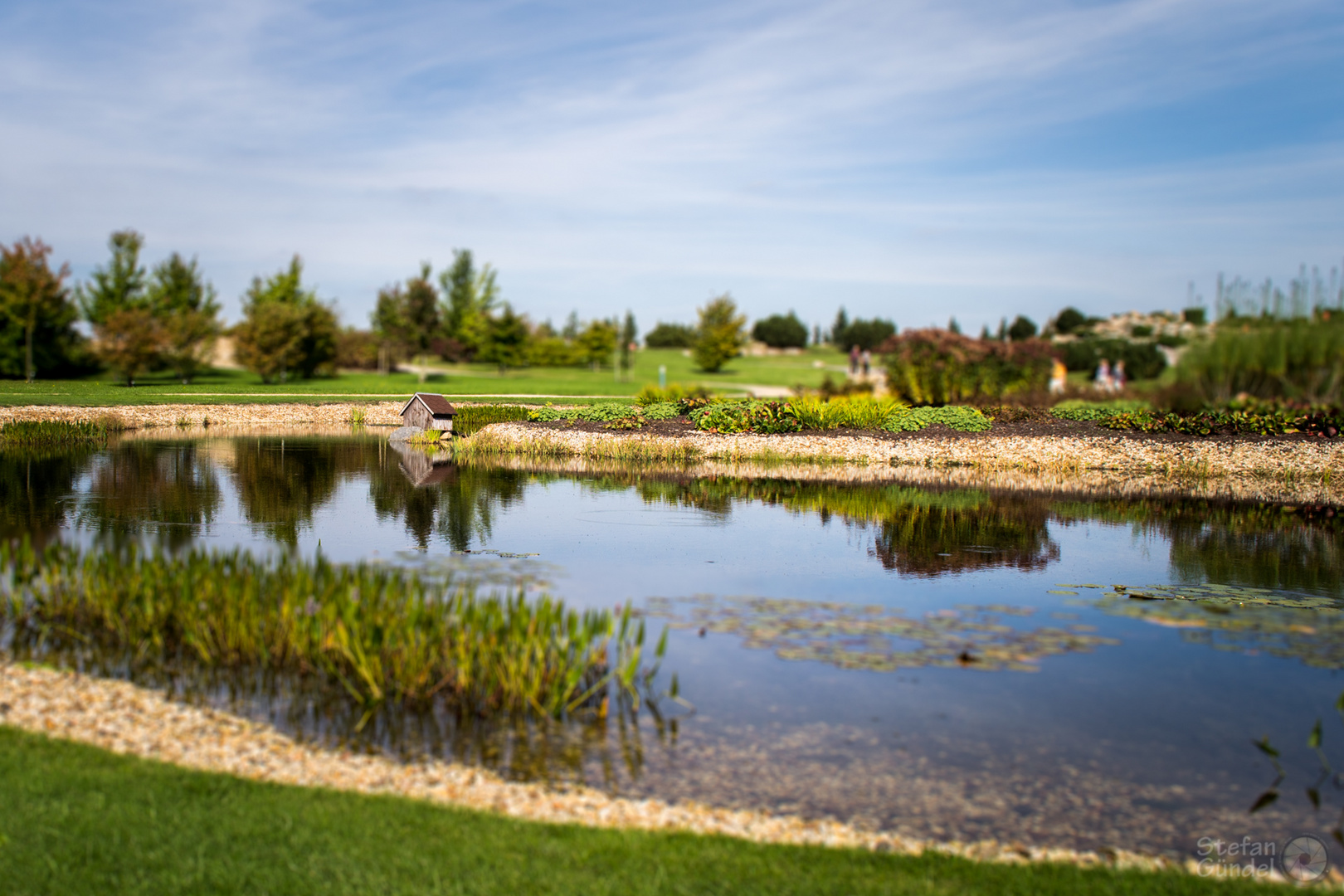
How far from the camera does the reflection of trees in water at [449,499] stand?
35.8ft

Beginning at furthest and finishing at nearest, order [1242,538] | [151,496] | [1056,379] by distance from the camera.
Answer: [1056,379] → [151,496] → [1242,538]

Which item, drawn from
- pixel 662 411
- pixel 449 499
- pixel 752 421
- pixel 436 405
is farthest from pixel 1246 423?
pixel 436 405

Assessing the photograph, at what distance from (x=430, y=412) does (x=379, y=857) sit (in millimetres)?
19739

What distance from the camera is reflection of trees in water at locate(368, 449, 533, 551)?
1091cm

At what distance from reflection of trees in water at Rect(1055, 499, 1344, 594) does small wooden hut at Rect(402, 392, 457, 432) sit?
48.2 ft

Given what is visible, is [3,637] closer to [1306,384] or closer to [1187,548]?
[1306,384]

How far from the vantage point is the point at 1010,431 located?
2066cm

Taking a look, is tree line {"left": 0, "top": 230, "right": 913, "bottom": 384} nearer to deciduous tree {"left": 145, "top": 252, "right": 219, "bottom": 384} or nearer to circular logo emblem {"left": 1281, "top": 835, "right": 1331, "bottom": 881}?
deciduous tree {"left": 145, "top": 252, "right": 219, "bottom": 384}

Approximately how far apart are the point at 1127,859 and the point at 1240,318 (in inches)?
189

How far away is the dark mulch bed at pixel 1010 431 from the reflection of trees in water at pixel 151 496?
803 cm

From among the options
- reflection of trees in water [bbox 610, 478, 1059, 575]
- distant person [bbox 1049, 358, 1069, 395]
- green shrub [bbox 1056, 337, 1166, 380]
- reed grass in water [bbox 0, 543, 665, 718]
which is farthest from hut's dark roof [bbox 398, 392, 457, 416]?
green shrub [bbox 1056, 337, 1166, 380]

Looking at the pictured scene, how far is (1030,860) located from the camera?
402 centimetres

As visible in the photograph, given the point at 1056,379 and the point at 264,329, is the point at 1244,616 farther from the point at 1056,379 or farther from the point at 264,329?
the point at 264,329

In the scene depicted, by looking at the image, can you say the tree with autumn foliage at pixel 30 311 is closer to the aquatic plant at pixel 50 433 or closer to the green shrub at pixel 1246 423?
the aquatic plant at pixel 50 433
